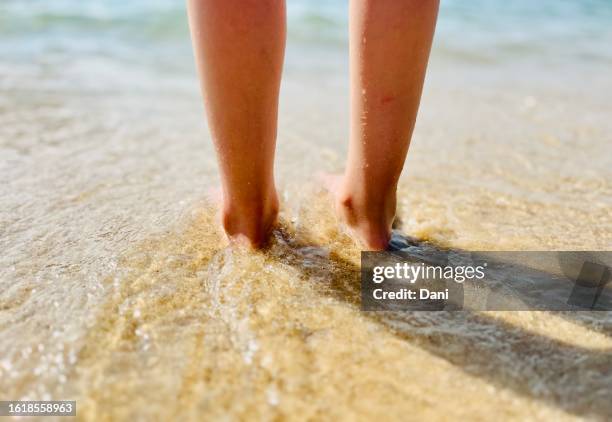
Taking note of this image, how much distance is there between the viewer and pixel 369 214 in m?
1.22

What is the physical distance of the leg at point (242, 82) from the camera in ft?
3.24

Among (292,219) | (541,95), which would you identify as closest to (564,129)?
(541,95)

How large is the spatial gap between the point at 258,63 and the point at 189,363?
561 mm

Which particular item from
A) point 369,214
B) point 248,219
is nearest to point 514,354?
point 369,214

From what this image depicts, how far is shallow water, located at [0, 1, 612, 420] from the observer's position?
2.59ft

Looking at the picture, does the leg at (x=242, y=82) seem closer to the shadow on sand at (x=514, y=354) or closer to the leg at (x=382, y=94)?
Result: the leg at (x=382, y=94)

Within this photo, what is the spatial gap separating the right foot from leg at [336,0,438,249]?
21cm

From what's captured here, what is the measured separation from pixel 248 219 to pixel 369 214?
27 cm

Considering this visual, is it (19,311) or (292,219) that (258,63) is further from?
(19,311)

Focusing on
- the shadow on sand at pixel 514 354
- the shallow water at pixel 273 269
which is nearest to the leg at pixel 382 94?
the shallow water at pixel 273 269

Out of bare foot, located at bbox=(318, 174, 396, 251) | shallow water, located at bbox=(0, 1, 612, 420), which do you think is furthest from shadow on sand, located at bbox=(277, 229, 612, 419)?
bare foot, located at bbox=(318, 174, 396, 251)

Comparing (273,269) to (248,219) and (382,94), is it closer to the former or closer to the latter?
(248,219)

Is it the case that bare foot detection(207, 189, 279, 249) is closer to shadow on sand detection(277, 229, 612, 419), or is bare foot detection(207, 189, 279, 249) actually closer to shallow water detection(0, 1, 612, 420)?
shallow water detection(0, 1, 612, 420)

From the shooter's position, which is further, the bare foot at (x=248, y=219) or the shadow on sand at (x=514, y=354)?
the bare foot at (x=248, y=219)
